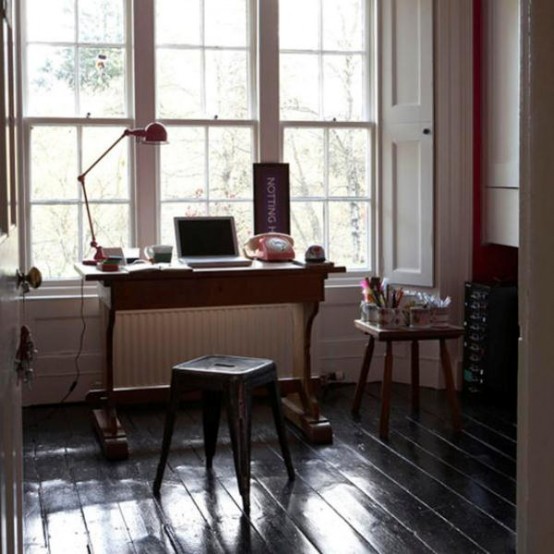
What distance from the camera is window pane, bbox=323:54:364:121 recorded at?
18.3ft

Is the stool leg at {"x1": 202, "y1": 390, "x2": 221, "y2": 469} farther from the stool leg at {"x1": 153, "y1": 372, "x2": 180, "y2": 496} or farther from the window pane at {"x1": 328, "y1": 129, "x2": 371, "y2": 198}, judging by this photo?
the window pane at {"x1": 328, "y1": 129, "x2": 371, "y2": 198}

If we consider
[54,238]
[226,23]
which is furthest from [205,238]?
[226,23]

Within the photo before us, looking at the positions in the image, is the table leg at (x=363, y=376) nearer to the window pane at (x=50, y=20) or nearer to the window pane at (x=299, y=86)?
the window pane at (x=299, y=86)

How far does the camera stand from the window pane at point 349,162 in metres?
5.61

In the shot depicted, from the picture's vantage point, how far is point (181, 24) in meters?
5.30

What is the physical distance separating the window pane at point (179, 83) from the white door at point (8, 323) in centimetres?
354

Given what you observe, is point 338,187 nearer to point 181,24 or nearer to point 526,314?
point 181,24

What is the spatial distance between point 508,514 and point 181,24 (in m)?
3.22

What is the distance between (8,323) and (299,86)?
4291mm

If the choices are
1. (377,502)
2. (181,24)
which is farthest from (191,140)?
(377,502)

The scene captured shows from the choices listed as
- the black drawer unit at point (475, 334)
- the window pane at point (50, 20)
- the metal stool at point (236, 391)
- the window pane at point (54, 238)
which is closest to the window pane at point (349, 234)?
the black drawer unit at point (475, 334)

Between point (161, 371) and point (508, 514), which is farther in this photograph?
point (161, 371)

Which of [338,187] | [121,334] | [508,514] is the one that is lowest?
[508,514]

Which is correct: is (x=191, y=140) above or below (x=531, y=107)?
above
